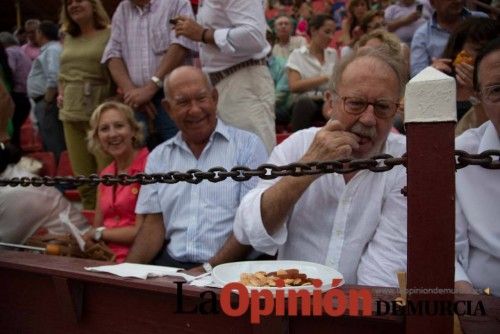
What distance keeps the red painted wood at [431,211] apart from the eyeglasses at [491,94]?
0.69 metres

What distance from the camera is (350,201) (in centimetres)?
212

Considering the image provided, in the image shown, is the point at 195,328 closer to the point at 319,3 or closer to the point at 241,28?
the point at 241,28

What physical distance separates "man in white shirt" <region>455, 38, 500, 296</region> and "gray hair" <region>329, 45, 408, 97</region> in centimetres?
35

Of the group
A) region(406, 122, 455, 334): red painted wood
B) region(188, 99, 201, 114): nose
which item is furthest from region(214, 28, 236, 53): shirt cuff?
region(406, 122, 455, 334): red painted wood

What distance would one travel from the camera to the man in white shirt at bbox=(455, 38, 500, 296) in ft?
5.98

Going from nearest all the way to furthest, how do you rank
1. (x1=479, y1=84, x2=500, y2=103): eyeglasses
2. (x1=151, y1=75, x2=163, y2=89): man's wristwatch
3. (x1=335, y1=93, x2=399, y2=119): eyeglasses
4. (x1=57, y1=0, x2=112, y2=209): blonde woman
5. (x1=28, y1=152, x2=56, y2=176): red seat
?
(x1=479, y1=84, x2=500, y2=103): eyeglasses, (x1=335, y1=93, x2=399, y2=119): eyeglasses, (x1=151, y1=75, x2=163, y2=89): man's wristwatch, (x1=57, y1=0, x2=112, y2=209): blonde woman, (x1=28, y1=152, x2=56, y2=176): red seat

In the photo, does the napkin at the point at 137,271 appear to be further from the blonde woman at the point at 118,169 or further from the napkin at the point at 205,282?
the blonde woman at the point at 118,169

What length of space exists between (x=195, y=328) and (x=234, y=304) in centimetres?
25

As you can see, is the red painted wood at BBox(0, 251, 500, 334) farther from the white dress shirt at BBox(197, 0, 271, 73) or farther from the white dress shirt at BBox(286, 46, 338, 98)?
the white dress shirt at BBox(286, 46, 338, 98)

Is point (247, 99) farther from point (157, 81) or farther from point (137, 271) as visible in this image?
point (137, 271)

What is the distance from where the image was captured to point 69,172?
17.0ft

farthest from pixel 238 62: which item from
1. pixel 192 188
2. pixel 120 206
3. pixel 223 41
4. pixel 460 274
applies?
pixel 460 274

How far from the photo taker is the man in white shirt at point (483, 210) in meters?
1.82

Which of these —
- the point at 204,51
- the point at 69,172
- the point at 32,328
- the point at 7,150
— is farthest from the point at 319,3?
the point at 32,328
